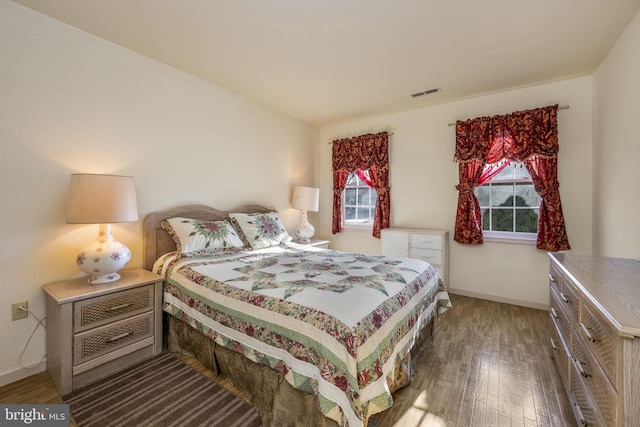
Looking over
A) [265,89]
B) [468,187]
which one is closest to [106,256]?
[265,89]

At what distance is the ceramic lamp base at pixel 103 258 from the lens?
192cm

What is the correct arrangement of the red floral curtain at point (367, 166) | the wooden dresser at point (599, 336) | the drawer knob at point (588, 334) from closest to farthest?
the wooden dresser at point (599, 336) < the drawer knob at point (588, 334) < the red floral curtain at point (367, 166)

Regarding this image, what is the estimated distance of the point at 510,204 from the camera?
11.0 feet

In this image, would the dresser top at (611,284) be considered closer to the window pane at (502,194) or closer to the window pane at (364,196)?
the window pane at (502,194)

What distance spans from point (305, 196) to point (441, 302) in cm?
223

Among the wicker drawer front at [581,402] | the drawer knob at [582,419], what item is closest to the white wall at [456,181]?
the wicker drawer front at [581,402]

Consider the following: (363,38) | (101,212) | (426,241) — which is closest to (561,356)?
(426,241)

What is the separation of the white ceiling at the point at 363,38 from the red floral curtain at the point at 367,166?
98cm

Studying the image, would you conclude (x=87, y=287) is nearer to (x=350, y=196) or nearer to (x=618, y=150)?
(x=350, y=196)

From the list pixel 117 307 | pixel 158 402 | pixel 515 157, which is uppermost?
pixel 515 157

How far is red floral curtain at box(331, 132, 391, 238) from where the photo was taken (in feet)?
13.2

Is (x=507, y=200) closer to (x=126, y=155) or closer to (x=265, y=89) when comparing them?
(x=265, y=89)

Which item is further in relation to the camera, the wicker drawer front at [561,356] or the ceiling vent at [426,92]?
the ceiling vent at [426,92]

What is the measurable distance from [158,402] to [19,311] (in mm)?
1178
